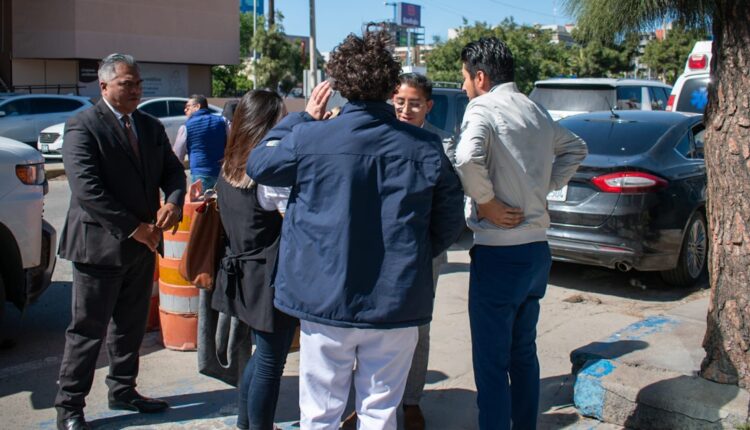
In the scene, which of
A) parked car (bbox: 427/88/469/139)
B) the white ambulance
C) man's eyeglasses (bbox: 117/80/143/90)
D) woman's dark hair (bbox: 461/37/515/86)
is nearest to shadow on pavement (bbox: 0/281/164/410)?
man's eyeglasses (bbox: 117/80/143/90)

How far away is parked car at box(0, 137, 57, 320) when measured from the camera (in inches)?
196

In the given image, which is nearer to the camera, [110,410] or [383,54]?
[383,54]

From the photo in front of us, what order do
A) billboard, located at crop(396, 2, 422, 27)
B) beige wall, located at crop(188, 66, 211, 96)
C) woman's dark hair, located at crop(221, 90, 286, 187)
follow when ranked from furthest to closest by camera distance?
billboard, located at crop(396, 2, 422, 27) → beige wall, located at crop(188, 66, 211, 96) → woman's dark hair, located at crop(221, 90, 286, 187)

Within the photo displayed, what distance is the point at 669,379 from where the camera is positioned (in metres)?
4.11

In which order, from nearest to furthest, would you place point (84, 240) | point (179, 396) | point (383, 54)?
point (383, 54) < point (84, 240) < point (179, 396)

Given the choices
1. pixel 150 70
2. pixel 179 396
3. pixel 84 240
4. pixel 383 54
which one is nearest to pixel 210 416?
pixel 179 396

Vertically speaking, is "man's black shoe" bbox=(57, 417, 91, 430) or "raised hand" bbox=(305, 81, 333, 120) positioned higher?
"raised hand" bbox=(305, 81, 333, 120)

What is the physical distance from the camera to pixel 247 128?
3.72 meters

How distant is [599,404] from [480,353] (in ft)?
3.55

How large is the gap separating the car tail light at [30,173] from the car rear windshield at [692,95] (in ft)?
32.9

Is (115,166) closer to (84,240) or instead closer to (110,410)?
(84,240)

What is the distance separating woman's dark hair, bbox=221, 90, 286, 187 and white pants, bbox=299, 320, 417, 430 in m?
1.04

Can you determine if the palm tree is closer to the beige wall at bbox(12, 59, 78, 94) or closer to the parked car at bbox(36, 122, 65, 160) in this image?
the parked car at bbox(36, 122, 65, 160)

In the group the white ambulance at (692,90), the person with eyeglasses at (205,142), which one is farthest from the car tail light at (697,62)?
the person with eyeglasses at (205,142)
